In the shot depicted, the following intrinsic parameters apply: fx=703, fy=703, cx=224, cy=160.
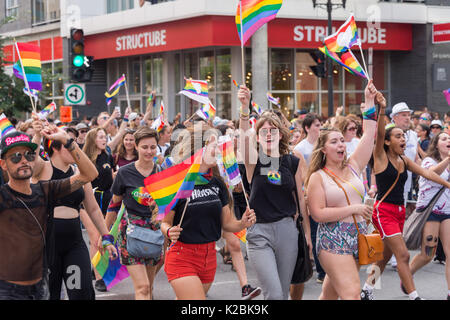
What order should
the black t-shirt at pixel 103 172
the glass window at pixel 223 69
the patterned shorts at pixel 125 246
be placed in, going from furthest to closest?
the glass window at pixel 223 69
the black t-shirt at pixel 103 172
the patterned shorts at pixel 125 246

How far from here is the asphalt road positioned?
804 cm

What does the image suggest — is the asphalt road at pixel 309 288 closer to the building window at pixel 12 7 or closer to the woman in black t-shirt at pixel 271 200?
the woman in black t-shirt at pixel 271 200

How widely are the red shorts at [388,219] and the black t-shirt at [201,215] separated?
7.66 feet

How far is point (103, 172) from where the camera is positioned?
9.41 m

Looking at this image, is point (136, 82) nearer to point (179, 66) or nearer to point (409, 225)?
point (179, 66)

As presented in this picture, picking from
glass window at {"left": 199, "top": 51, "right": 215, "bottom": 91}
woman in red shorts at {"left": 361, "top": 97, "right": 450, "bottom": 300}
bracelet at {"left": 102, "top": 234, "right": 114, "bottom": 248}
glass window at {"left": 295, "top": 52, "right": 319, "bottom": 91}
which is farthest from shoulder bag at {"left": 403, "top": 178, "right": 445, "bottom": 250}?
glass window at {"left": 199, "top": 51, "right": 215, "bottom": 91}

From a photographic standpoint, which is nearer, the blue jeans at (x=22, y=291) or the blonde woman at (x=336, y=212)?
the blue jeans at (x=22, y=291)

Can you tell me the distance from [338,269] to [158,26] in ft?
70.4

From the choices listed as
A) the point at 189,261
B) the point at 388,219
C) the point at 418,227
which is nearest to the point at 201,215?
the point at 189,261

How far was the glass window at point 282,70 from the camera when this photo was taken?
25.8 meters

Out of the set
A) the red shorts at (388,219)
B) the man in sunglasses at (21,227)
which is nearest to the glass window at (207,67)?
the red shorts at (388,219)

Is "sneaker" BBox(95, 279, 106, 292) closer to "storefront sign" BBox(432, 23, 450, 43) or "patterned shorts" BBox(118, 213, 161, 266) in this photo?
"patterned shorts" BBox(118, 213, 161, 266)

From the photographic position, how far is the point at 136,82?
30.6 meters

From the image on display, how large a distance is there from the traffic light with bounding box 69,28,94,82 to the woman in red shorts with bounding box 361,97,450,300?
8288mm
